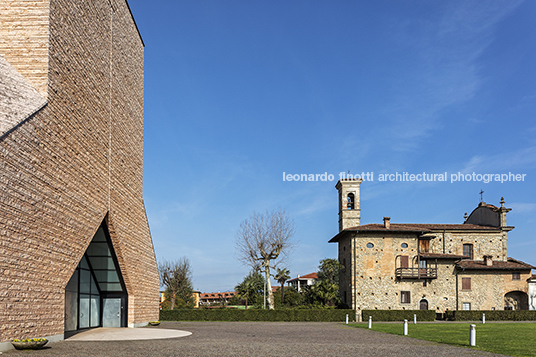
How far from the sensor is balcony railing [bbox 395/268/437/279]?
42531 millimetres

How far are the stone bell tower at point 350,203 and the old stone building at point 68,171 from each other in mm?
25542

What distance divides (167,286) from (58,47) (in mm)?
46637

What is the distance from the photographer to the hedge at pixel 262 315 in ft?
122

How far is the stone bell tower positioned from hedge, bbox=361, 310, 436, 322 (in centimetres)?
1111

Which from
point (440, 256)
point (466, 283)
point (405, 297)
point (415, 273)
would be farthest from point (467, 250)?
point (405, 297)

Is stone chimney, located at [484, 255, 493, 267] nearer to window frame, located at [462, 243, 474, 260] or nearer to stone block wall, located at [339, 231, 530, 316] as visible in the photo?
stone block wall, located at [339, 231, 530, 316]

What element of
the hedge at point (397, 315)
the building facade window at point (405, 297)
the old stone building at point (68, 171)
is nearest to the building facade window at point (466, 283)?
the building facade window at point (405, 297)

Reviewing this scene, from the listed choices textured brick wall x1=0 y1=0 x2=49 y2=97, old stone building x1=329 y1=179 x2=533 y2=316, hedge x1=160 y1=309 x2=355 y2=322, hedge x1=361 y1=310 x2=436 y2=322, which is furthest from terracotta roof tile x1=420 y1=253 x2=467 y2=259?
textured brick wall x1=0 y1=0 x2=49 y2=97

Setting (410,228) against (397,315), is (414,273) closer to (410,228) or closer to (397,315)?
(410,228)

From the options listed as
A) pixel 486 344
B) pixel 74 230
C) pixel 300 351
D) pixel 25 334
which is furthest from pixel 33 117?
pixel 486 344

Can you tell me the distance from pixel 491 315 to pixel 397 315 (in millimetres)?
8765

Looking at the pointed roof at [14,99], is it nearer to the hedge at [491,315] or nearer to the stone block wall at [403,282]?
the stone block wall at [403,282]

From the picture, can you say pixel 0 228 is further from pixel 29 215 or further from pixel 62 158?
pixel 62 158

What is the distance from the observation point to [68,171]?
55.2ft
